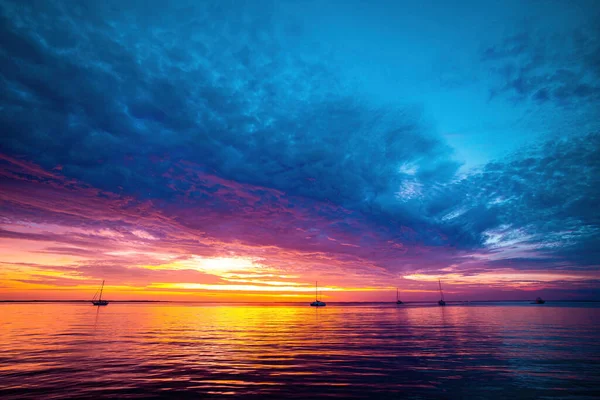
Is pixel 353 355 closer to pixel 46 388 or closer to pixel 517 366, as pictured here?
pixel 517 366

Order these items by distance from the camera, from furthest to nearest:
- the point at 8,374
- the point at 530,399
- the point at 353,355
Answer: the point at 353,355 → the point at 8,374 → the point at 530,399

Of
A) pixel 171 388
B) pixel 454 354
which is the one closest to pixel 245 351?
pixel 171 388

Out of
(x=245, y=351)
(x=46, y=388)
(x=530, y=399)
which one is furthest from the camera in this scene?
(x=245, y=351)

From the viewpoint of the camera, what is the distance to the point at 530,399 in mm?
15492

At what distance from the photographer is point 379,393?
1622cm

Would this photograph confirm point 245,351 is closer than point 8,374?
No

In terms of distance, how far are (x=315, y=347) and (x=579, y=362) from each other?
848 inches

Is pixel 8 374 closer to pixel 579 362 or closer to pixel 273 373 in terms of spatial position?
pixel 273 373

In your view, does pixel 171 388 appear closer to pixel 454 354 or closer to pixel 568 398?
pixel 568 398

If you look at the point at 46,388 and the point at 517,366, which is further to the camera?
the point at 517,366

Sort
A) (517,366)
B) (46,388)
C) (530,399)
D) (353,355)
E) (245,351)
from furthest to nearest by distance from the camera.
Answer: (245,351) < (353,355) < (517,366) < (46,388) < (530,399)

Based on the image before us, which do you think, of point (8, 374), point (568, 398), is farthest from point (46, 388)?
point (568, 398)

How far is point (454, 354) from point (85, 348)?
34.4 metres

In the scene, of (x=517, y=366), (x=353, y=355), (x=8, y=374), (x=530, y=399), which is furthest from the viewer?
(x=353, y=355)
